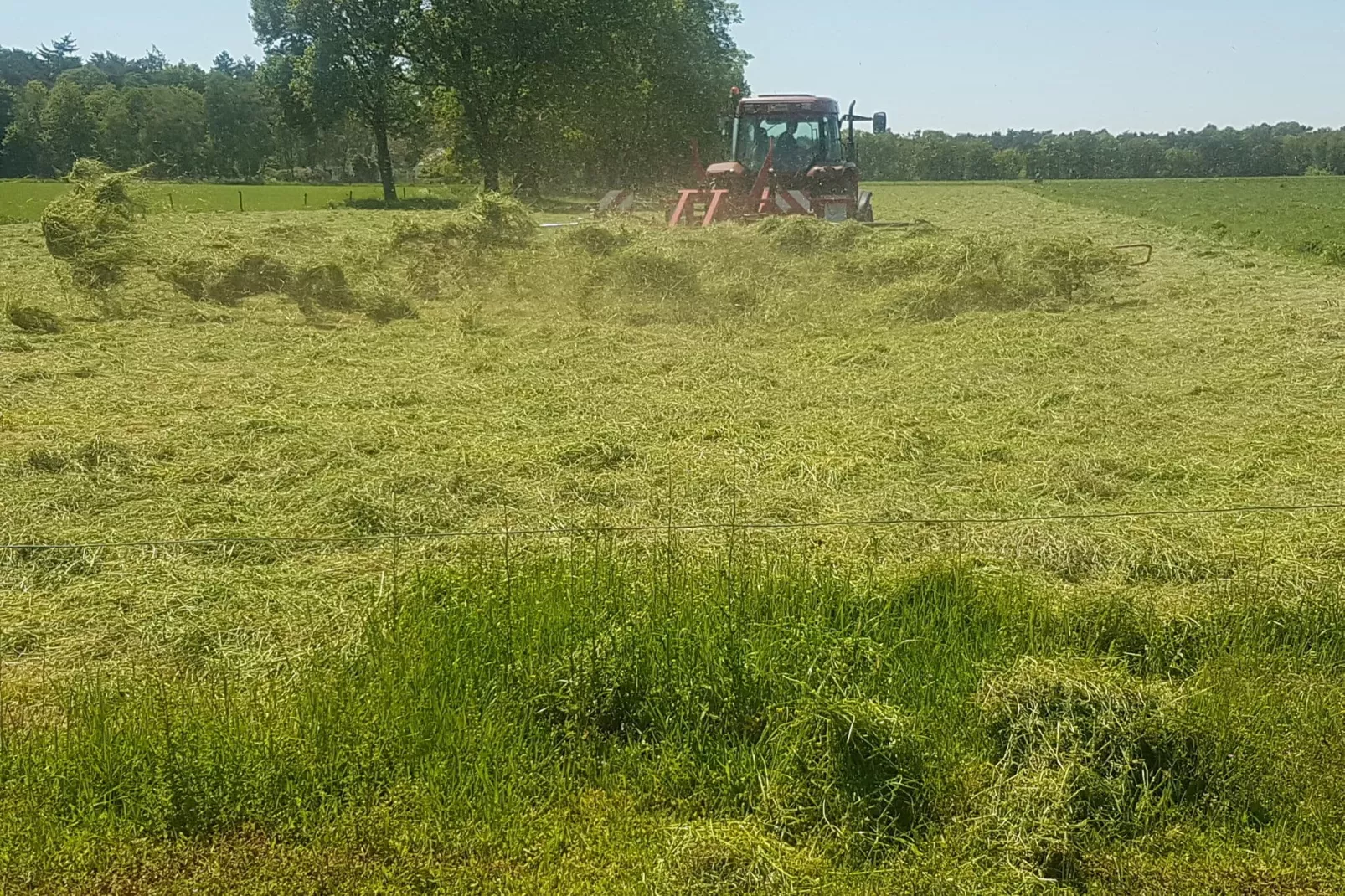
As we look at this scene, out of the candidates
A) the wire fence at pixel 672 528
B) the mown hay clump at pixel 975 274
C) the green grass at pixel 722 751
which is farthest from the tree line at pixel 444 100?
the green grass at pixel 722 751

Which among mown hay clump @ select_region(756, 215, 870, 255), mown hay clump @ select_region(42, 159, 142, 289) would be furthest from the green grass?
mown hay clump @ select_region(756, 215, 870, 255)

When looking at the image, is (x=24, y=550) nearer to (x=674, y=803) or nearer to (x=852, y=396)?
(x=674, y=803)

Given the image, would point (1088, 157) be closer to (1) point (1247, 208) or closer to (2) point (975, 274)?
(1) point (1247, 208)

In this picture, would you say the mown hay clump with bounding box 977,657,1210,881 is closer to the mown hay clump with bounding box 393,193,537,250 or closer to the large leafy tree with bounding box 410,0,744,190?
the mown hay clump with bounding box 393,193,537,250

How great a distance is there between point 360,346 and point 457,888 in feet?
26.5

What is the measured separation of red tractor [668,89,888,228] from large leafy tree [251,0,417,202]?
21.1 meters

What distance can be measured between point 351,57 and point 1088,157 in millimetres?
58827

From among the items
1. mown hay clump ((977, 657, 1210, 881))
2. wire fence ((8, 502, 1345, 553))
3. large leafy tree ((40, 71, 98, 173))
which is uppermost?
large leafy tree ((40, 71, 98, 173))

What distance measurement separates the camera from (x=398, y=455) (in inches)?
256

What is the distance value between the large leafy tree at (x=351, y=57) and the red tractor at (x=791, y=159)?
21.1 metres

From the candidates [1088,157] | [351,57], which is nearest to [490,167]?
[351,57]

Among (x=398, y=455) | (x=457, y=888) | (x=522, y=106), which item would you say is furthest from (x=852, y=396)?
(x=522, y=106)

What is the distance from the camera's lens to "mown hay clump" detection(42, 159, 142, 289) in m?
11.8

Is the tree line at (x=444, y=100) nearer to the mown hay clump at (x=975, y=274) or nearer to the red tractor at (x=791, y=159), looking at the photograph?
the red tractor at (x=791, y=159)
